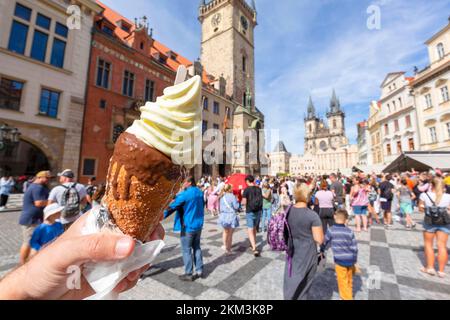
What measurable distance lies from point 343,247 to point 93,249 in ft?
10.5

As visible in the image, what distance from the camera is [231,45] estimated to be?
26.1 meters

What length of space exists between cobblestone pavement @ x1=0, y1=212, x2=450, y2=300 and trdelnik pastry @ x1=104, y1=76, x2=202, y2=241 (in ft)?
8.21

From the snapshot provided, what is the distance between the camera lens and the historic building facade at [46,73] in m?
10.7

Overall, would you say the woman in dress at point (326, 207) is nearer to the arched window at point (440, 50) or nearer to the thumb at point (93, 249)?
the thumb at point (93, 249)

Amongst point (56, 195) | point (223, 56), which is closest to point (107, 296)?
point (56, 195)

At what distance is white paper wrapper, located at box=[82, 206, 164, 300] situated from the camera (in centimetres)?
105

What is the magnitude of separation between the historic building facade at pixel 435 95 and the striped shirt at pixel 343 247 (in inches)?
916

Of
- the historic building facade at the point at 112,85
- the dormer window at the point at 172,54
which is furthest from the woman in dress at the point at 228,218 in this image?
the dormer window at the point at 172,54

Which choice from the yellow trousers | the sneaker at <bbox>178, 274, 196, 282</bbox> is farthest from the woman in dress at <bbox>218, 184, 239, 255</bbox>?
the yellow trousers

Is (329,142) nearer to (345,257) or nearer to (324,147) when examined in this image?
(324,147)

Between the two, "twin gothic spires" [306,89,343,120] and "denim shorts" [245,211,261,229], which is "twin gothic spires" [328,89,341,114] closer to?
"twin gothic spires" [306,89,343,120]
